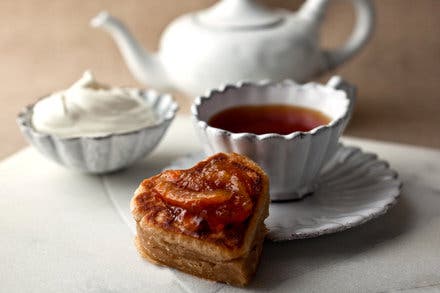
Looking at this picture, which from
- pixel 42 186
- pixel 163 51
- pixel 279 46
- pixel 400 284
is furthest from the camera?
pixel 163 51

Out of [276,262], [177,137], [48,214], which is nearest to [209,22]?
[177,137]

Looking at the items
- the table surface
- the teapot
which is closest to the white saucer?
the table surface

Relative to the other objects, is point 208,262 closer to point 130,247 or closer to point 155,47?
point 130,247

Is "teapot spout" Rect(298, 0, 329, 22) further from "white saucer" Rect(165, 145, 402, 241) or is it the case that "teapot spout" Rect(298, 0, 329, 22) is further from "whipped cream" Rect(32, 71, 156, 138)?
"whipped cream" Rect(32, 71, 156, 138)

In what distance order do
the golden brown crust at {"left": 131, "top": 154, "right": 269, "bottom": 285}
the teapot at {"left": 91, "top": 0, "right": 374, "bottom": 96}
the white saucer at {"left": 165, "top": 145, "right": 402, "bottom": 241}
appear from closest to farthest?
1. the golden brown crust at {"left": 131, "top": 154, "right": 269, "bottom": 285}
2. the white saucer at {"left": 165, "top": 145, "right": 402, "bottom": 241}
3. the teapot at {"left": 91, "top": 0, "right": 374, "bottom": 96}

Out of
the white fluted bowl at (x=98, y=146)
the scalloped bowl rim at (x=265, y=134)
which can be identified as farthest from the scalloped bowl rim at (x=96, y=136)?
the scalloped bowl rim at (x=265, y=134)

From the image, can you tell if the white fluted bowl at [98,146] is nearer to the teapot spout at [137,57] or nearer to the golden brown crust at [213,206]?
the golden brown crust at [213,206]

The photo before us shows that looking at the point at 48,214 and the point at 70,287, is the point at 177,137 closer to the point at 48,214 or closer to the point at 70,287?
the point at 48,214
